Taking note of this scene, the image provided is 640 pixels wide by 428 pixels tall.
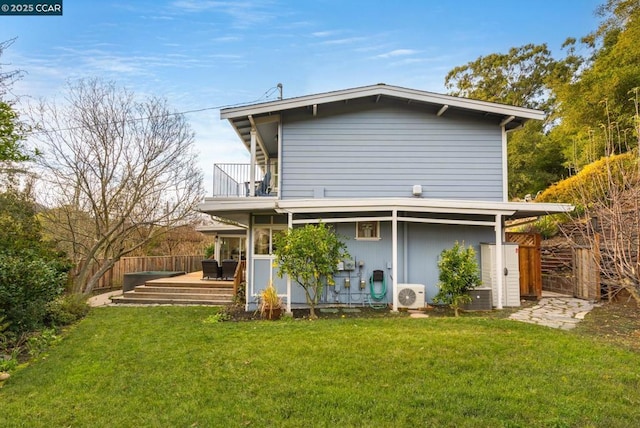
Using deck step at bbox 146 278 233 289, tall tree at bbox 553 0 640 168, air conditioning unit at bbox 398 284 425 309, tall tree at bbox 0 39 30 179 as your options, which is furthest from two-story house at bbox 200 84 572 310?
tall tree at bbox 553 0 640 168

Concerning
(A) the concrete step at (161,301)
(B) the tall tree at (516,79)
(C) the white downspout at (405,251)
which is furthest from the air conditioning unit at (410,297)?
(B) the tall tree at (516,79)

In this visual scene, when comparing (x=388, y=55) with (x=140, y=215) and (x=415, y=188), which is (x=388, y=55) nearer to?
(x=415, y=188)

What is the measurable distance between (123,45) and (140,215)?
571 cm

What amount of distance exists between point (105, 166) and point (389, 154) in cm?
825

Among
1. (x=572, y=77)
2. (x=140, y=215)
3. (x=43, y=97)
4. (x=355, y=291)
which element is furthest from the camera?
(x=572, y=77)

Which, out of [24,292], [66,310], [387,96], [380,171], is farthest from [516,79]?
[24,292]

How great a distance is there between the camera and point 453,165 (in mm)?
9414

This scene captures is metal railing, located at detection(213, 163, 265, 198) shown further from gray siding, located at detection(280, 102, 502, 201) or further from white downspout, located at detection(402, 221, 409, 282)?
white downspout, located at detection(402, 221, 409, 282)

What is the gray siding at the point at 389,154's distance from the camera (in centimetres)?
934

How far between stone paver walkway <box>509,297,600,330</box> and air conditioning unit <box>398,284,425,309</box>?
1815 millimetres

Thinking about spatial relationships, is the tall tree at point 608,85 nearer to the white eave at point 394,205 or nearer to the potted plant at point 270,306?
the white eave at point 394,205

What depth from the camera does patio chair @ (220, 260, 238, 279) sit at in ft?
41.1

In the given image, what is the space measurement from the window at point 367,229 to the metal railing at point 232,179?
3.35 meters

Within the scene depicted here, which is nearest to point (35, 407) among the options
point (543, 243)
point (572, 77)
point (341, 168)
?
point (341, 168)
